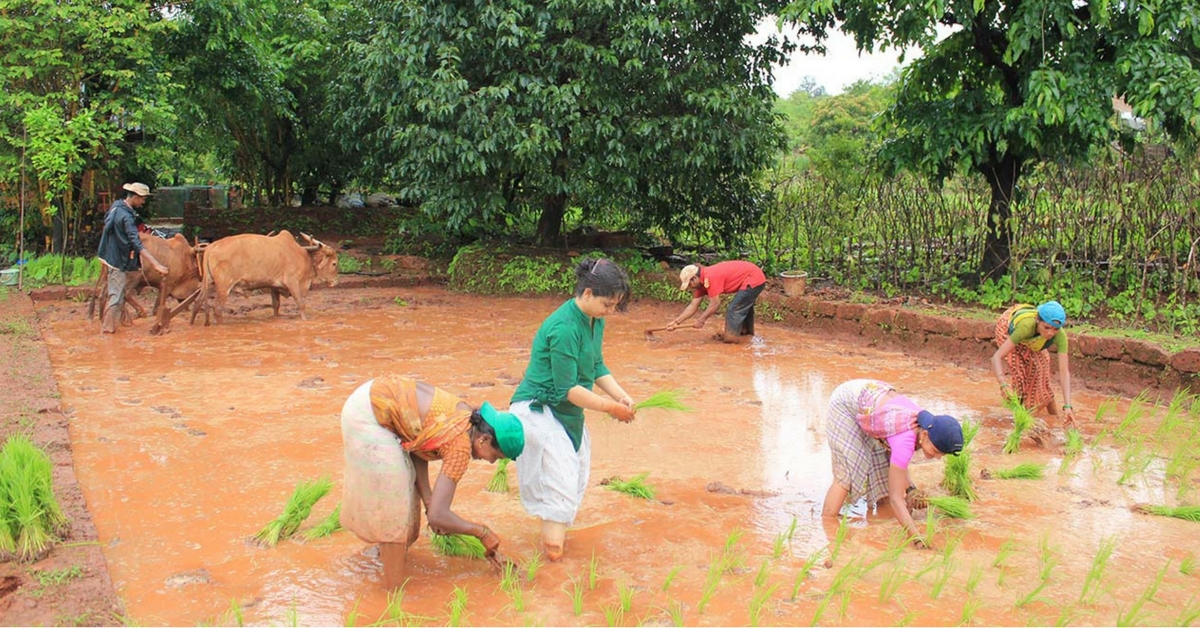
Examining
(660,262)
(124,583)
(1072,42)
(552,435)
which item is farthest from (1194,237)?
(124,583)

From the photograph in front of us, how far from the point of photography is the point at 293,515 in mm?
4574

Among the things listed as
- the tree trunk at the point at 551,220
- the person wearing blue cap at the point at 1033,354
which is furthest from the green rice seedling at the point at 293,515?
the tree trunk at the point at 551,220

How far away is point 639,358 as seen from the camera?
29.6 ft

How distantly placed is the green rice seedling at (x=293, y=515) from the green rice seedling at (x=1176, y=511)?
14.0 ft

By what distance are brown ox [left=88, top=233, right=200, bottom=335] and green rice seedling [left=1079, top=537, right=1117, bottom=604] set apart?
28.5 feet

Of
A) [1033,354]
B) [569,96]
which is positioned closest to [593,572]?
[1033,354]

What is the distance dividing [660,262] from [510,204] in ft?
7.82

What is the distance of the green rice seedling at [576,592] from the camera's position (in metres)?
3.89

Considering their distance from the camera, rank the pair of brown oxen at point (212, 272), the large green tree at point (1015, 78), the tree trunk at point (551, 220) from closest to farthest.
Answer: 1. the large green tree at point (1015, 78)
2. the pair of brown oxen at point (212, 272)
3. the tree trunk at point (551, 220)

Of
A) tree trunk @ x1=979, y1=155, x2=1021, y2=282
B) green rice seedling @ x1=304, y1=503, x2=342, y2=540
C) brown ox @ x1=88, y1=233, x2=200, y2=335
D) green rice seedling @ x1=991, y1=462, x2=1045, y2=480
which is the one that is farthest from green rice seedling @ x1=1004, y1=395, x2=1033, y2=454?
brown ox @ x1=88, y1=233, x2=200, y2=335

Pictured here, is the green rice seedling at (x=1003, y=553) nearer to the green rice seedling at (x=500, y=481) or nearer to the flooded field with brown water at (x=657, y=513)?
the flooded field with brown water at (x=657, y=513)

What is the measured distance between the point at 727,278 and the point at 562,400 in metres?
5.49

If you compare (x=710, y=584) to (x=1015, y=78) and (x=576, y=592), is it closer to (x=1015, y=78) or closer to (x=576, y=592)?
(x=576, y=592)

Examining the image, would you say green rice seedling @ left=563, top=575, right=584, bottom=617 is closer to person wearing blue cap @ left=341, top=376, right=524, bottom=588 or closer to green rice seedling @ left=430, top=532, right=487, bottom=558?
green rice seedling @ left=430, top=532, right=487, bottom=558
